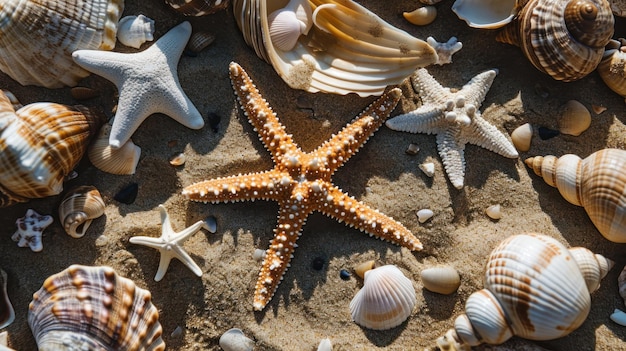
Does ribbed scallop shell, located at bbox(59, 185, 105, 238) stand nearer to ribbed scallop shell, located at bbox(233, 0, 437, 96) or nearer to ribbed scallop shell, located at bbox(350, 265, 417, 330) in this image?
ribbed scallop shell, located at bbox(233, 0, 437, 96)

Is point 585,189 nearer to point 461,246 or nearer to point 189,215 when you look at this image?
point 461,246

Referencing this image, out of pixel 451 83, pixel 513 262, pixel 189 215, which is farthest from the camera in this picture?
pixel 451 83

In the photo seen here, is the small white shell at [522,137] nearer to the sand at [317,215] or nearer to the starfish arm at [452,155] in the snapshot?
the sand at [317,215]

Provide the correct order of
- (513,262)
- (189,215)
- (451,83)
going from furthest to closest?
(451,83), (189,215), (513,262)

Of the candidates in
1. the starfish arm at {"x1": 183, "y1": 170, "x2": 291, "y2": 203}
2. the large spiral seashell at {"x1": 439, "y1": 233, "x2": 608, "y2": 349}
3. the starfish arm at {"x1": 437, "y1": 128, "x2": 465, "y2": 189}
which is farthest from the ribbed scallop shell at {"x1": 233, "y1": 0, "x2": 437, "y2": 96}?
the large spiral seashell at {"x1": 439, "y1": 233, "x2": 608, "y2": 349}

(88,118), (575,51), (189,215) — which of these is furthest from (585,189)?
(88,118)

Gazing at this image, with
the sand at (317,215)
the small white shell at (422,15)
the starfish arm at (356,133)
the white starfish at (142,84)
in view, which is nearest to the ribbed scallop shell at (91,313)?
the sand at (317,215)
